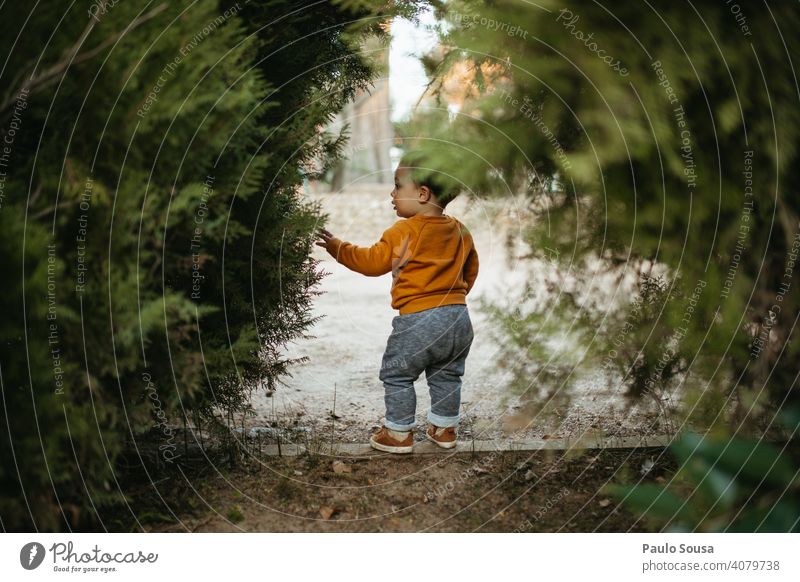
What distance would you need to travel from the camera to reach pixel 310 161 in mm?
3031

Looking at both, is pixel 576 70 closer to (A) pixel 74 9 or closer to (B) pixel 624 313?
(B) pixel 624 313

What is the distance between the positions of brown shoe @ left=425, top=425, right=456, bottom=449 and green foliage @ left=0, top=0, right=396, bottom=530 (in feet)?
4.00

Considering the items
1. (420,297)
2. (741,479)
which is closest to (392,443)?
(420,297)

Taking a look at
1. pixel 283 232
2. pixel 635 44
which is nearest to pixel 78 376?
pixel 283 232

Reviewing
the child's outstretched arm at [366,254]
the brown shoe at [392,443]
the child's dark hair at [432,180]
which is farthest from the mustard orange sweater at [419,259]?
A: the brown shoe at [392,443]

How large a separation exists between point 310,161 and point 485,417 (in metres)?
1.77

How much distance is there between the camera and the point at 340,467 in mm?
2842

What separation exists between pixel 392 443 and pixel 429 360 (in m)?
0.43

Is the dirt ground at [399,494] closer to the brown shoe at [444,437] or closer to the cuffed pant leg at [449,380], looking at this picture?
the brown shoe at [444,437]

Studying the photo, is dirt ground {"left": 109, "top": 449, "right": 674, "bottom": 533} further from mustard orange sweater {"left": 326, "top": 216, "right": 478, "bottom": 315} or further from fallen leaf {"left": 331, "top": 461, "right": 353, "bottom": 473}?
mustard orange sweater {"left": 326, "top": 216, "right": 478, "bottom": 315}

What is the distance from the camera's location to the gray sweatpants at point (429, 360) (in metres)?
2.98

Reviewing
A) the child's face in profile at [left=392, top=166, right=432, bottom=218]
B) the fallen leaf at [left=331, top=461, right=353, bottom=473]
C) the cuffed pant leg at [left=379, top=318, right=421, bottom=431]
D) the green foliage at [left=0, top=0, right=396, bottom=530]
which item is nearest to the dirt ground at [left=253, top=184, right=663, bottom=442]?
the child's face in profile at [left=392, top=166, right=432, bottom=218]

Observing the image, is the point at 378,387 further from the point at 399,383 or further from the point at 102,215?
the point at 102,215

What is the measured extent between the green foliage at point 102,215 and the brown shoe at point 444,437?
1.22 m
